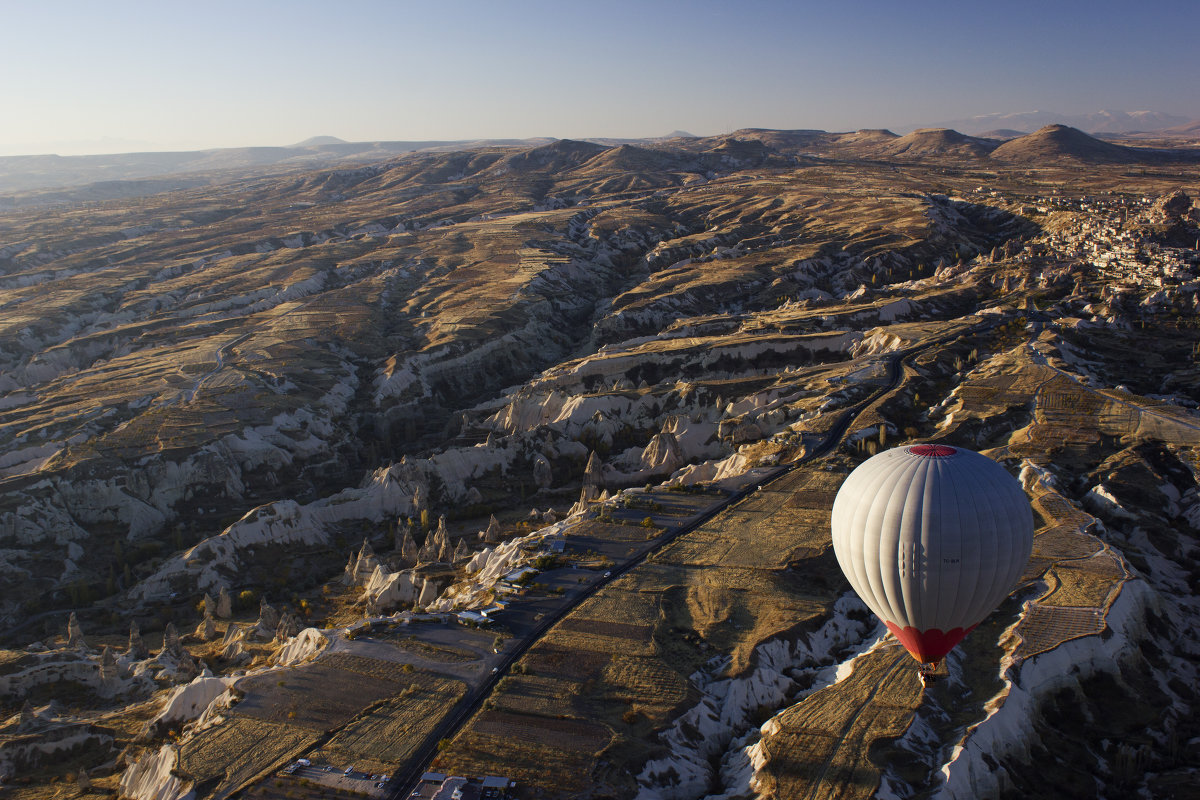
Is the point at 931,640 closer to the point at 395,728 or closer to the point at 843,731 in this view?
the point at 843,731

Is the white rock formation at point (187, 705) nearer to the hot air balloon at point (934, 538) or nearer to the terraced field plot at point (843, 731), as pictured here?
the terraced field plot at point (843, 731)

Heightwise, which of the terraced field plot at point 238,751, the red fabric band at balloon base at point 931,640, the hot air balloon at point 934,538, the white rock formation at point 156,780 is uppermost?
the hot air balloon at point 934,538

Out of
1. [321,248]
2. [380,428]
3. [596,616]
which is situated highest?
[321,248]

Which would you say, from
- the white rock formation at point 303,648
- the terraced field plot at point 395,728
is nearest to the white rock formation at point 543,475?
the white rock formation at point 303,648

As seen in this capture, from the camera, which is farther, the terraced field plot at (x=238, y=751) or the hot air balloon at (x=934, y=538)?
the terraced field plot at (x=238, y=751)

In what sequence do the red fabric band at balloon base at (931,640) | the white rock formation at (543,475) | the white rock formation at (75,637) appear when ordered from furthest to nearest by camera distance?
the white rock formation at (543,475), the white rock formation at (75,637), the red fabric band at balloon base at (931,640)

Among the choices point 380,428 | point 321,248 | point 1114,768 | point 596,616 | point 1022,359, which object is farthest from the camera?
point 321,248

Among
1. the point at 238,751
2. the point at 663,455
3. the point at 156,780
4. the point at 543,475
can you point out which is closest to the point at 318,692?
the point at 238,751

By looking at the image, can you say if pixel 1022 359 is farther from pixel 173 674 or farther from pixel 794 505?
pixel 173 674

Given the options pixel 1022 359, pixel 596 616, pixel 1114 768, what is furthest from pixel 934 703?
pixel 1022 359
